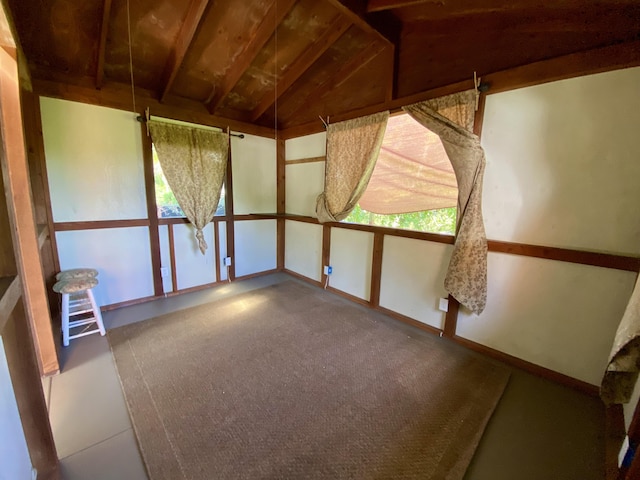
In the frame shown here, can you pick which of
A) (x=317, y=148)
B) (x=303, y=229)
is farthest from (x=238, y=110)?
(x=303, y=229)

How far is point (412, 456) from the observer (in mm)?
1297

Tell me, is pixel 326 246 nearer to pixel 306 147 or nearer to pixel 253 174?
pixel 306 147

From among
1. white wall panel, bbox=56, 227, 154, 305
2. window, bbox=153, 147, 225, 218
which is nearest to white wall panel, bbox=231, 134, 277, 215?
window, bbox=153, 147, 225, 218

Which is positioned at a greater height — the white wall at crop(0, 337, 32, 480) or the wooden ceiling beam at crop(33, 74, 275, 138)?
the wooden ceiling beam at crop(33, 74, 275, 138)

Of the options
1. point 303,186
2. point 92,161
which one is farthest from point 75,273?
point 303,186

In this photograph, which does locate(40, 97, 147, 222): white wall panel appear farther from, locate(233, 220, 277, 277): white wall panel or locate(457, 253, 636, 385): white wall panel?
locate(457, 253, 636, 385): white wall panel

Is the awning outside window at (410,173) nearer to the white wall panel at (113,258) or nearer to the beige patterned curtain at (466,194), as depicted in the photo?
the beige patterned curtain at (466,194)

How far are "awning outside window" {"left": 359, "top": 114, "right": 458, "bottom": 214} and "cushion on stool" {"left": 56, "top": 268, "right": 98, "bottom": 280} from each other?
2.81 m

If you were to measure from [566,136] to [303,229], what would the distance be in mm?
2823

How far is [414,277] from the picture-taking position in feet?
8.30

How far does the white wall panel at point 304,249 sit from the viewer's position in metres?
3.55

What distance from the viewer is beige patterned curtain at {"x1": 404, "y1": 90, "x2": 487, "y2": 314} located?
6.40 feet

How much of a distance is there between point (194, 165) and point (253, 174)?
0.84 meters

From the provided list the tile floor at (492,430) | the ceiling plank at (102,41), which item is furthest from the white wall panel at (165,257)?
the ceiling plank at (102,41)
